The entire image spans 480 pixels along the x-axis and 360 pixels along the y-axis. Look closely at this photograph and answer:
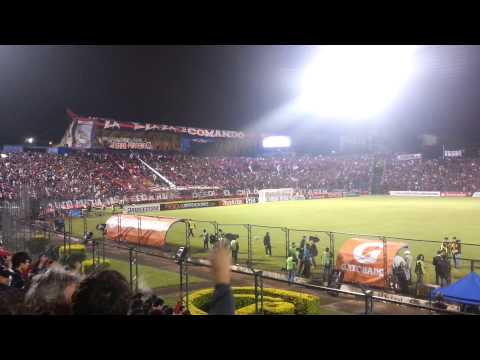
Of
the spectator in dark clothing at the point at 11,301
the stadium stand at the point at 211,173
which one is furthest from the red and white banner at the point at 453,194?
the spectator in dark clothing at the point at 11,301

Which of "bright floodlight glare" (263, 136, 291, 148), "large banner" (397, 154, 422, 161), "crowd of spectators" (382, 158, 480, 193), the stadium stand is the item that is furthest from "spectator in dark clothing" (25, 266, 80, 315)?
"bright floodlight glare" (263, 136, 291, 148)

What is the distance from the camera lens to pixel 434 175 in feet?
231

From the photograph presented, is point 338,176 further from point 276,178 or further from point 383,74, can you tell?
point 383,74

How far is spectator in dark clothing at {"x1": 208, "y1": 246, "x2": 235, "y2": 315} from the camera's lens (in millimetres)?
3633

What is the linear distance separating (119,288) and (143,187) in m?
49.9

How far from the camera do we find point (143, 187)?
53.2 m

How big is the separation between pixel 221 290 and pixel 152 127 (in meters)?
63.2

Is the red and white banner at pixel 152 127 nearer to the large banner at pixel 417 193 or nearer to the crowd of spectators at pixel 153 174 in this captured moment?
the crowd of spectators at pixel 153 174

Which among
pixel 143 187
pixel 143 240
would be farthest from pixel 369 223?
pixel 143 187

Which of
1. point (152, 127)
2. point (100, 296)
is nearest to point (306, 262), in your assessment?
point (100, 296)

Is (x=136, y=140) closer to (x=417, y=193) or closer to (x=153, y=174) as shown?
(x=153, y=174)

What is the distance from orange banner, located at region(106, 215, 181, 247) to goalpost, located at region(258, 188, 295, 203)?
109 ft

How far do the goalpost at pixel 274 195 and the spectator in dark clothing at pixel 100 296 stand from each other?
50682 mm
